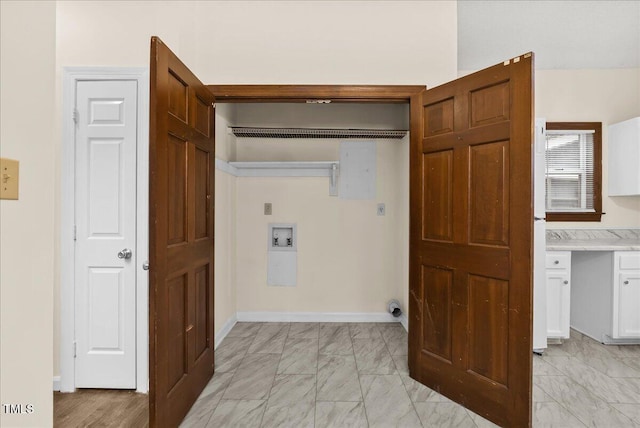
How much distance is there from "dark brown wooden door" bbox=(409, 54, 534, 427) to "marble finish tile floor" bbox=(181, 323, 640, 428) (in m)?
0.25

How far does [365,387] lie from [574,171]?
3.62 meters

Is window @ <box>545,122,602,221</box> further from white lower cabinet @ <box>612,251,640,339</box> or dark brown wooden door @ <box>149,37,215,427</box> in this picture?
dark brown wooden door @ <box>149,37,215,427</box>

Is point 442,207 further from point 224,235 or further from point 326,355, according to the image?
point 224,235

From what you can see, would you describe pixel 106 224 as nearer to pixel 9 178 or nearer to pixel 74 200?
pixel 74 200

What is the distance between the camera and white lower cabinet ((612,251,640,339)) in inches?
124

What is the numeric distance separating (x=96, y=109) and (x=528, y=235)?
9.34ft

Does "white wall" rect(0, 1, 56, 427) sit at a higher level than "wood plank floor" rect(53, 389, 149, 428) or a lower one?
higher

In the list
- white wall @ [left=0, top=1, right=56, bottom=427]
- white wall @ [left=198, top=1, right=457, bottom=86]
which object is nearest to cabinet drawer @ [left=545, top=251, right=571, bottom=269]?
white wall @ [left=198, top=1, right=457, bottom=86]

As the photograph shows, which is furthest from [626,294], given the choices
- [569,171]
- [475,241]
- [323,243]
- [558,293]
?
[323,243]

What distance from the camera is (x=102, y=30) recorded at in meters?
2.36

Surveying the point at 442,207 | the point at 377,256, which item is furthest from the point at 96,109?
the point at 377,256

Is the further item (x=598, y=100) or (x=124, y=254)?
(x=598, y=100)

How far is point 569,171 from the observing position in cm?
401

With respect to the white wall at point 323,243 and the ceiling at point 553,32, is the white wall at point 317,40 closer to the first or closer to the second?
the ceiling at point 553,32
